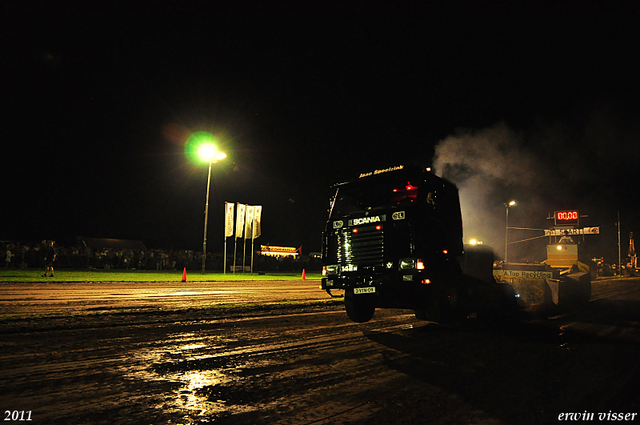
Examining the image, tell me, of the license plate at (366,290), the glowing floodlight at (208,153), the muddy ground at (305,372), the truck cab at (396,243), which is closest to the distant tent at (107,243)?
the glowing floodlight at (208,153)

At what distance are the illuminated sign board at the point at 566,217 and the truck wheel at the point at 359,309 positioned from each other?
79480mm

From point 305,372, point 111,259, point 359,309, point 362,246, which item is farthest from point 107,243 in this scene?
point 305,372

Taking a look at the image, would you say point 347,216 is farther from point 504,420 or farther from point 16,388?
point 16,388

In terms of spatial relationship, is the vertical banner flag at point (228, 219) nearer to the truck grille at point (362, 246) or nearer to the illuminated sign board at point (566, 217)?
the truck grille at point (362, 246)

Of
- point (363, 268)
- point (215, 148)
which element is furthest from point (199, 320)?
point (215, 148)

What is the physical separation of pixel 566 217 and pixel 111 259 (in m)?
75.3

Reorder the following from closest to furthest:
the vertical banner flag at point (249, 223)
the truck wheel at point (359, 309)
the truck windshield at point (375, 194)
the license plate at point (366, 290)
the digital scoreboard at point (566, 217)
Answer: the license plate at point (366, 290), the truck windshield at point (375, 194), the truck wheel at point (359, 309), the vertical banner flag at point (249, 223), the digital scoreboard at point (566, 217)

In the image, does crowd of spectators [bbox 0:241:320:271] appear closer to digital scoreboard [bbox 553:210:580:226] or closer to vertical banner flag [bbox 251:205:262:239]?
vertical banner flag [bbox 251:205:262:239]

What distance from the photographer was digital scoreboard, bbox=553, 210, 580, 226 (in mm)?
76037

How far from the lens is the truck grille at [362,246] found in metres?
8.72

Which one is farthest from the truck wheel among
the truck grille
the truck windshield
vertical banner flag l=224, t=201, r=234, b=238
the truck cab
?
vertical banner flag l=224, t=201, r=234, b=238

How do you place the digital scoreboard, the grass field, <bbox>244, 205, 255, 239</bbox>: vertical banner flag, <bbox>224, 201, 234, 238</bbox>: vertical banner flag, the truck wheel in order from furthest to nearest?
the digital scoreboard, <bbox>244, 205, 255, 239</bbox>: vertical banner flag, <bbox>224, 201, 234, 238</bbox>: vertical banner flag, the grass field, the truck wheel

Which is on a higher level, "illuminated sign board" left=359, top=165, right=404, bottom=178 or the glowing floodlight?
the glowing floodlight

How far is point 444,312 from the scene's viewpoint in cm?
867
